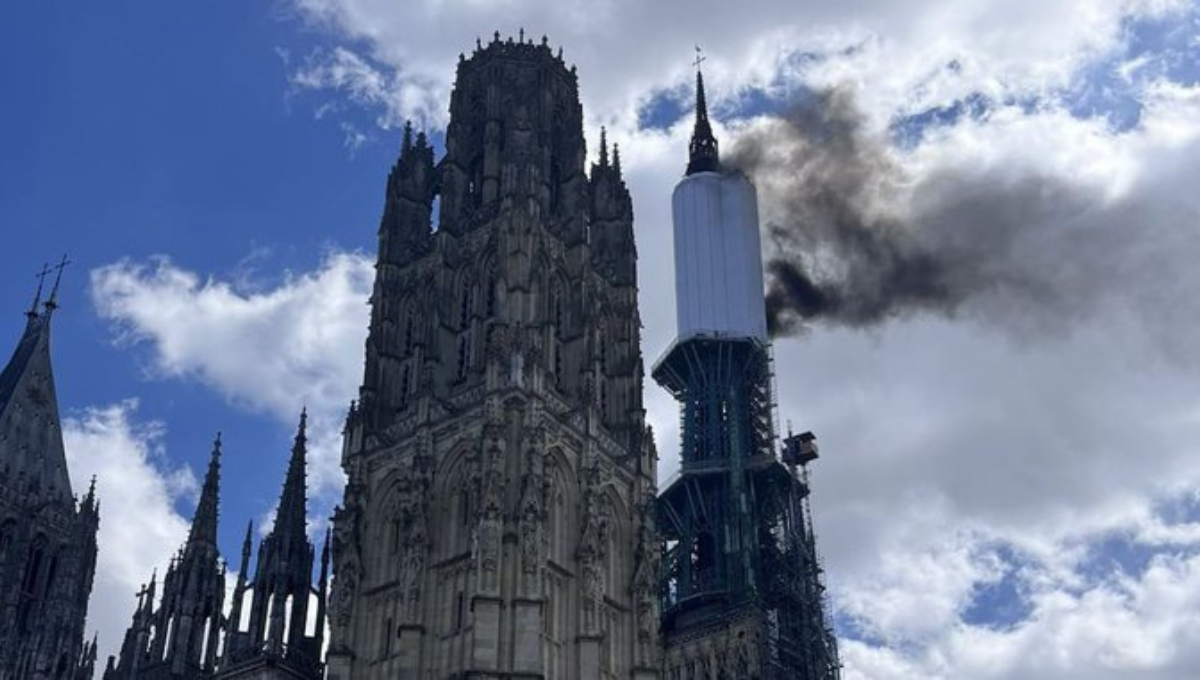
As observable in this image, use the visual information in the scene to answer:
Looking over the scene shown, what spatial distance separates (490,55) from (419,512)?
26354mm

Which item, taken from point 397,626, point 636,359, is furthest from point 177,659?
point 636,359

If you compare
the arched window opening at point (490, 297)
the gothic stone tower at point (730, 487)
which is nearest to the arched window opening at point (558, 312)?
the arched window opening at point (490, 297)

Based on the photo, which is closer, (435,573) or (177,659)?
(435,573)

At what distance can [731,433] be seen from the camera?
8981 cm

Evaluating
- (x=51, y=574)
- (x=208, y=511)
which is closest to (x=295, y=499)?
(x=208, y=511)

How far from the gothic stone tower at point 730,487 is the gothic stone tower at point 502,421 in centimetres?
1920

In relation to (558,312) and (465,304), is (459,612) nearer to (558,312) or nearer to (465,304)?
(465,304)

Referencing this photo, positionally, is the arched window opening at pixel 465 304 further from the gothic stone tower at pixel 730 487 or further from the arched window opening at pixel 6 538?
the arched window opening at pixel 6 538

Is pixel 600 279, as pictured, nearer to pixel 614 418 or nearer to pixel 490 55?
pixel 614 418

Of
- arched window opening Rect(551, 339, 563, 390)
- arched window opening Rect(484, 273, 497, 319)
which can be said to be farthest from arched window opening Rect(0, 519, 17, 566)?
arched window opening Rect(551, 339, 563, 390)

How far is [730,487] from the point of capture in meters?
87.8

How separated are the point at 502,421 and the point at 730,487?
31450 mm

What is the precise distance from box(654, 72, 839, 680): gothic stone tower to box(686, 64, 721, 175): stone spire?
0.41 m

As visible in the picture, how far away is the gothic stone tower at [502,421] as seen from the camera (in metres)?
56.6
